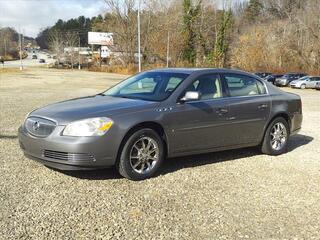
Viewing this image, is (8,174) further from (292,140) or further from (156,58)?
(156,58)

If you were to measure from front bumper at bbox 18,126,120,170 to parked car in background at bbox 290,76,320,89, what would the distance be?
1562 inches

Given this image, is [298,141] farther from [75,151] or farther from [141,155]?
[75,151]

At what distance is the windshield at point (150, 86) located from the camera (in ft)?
21.7

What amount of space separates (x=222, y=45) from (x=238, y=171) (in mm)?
59180

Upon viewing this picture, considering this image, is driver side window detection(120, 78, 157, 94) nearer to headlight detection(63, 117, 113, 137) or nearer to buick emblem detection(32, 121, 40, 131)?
headlight detection(63, 117, 113, 137)

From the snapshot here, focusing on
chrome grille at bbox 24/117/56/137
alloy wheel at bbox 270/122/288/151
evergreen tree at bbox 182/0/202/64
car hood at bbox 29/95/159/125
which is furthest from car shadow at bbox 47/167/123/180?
evergreen tree at bbox 182/0/202/64

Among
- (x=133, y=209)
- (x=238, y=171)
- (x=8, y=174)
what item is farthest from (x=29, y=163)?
(x=238, y=171)

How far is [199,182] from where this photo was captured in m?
6.02

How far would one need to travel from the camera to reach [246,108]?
24.0ft

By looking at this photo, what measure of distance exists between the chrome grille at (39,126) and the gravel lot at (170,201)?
0.61 metres

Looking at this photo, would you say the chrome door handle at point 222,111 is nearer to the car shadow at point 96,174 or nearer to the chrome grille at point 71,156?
the car shadow at point 96,174

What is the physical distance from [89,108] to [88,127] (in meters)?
0.47

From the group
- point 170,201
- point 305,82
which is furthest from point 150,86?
point 305,82

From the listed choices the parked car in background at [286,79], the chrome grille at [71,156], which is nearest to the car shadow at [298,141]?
the chrome grille at [71,156]
